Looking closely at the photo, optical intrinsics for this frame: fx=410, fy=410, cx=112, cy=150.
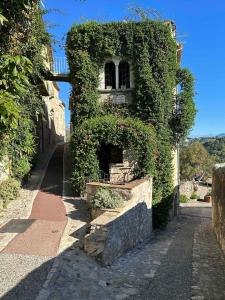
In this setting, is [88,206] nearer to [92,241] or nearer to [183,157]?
[92,241]

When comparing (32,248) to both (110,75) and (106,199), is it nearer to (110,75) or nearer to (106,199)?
(106,199)

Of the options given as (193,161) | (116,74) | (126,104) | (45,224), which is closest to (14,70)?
(45,224)

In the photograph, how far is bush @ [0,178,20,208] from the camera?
1422 cm

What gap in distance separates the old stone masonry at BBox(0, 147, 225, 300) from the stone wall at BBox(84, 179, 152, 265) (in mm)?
264

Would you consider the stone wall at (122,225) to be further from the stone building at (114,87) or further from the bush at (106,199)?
the stone building at (114,87)

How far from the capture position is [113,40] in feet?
61.4

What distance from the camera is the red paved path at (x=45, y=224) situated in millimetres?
10258

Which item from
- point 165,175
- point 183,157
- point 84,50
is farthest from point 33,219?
point 183,157

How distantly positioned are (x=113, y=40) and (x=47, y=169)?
7.75m

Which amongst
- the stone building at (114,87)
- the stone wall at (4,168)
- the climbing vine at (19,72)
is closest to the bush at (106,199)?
the climbing vine at (19,72)

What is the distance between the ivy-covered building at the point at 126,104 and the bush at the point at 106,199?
9.79ft

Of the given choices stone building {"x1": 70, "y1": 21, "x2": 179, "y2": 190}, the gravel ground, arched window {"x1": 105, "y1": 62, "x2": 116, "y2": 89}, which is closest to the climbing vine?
the gravel ground

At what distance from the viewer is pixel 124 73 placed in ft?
64.4

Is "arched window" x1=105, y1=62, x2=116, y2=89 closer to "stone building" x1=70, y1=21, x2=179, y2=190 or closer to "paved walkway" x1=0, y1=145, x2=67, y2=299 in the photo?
"stone building" x1=70, y1=21, x2=179, y2=190
